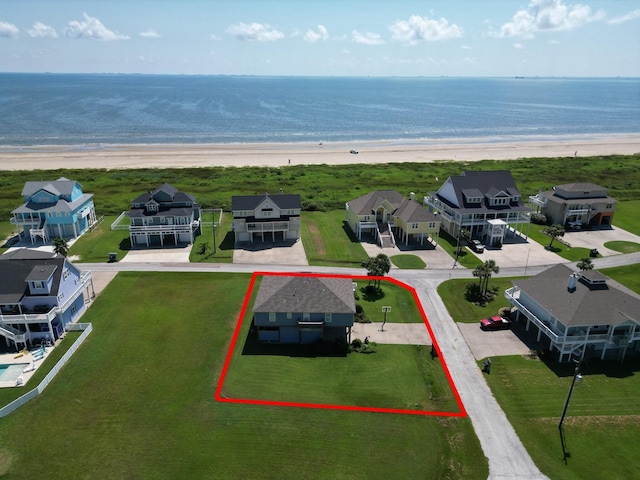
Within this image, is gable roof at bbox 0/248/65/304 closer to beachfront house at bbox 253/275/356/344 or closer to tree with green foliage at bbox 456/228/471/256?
beachfront house at bbox 253/275/356/344

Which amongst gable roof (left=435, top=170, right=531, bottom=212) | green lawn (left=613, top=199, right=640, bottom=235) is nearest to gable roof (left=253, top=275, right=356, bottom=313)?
gable roof (left=435, top=170, right=531, bottom=212)

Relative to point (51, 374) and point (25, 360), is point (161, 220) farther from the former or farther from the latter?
point (51, 374)

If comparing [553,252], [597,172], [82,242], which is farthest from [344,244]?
[597,172]

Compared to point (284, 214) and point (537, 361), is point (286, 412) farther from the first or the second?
point (284, 214)

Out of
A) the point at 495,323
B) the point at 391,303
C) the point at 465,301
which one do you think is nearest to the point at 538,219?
the point at 465,301

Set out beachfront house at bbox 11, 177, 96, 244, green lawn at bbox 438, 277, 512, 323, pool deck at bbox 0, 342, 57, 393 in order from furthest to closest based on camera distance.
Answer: beachfront house at bbox 11, 177, 96, 244 → green lawn at bbox 438, 277, 512, 323 → pool deck at bbox 0, 342, 57, 393

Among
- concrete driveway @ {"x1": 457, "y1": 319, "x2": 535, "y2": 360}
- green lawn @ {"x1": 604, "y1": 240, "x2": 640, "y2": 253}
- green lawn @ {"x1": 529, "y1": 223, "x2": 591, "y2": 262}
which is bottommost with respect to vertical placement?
concrete driveway @ {"x1": 457, "y1": 319, "x2": 535, "y2": 360}

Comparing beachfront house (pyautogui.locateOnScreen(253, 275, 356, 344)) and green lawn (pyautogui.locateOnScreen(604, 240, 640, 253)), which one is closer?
beachfront house (pyautogui.locateOnScreen(253, 275, 356, 344))
